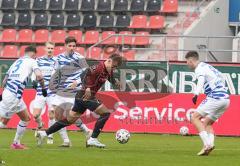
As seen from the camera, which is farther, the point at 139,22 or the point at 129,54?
the point at 139,22

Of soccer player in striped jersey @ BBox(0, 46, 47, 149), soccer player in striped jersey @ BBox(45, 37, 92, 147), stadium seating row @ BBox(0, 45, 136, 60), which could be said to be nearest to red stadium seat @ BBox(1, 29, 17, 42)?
stadium seating row @ BBox(0, 45, 136, 60)

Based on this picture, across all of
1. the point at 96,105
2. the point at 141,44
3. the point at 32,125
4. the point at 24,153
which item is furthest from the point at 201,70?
the point at 141,44

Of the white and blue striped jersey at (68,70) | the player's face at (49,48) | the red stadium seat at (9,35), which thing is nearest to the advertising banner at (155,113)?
the player's face at (49,48)

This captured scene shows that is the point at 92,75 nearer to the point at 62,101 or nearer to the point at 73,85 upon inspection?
the point at 73,85

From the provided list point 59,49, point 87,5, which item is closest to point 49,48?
point 59,49

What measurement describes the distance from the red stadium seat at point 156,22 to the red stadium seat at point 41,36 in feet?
15.4

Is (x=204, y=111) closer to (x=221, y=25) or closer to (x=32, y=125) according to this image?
(x=32, y=125)

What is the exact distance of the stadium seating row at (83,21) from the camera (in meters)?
32.6

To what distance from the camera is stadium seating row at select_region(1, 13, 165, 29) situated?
3259cm

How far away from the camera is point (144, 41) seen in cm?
3103

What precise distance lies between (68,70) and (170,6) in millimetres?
16004

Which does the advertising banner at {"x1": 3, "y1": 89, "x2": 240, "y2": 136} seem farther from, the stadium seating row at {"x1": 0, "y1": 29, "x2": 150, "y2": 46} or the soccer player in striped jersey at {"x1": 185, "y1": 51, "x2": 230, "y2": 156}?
the stadium seating row at {"x1": 0, "y1": 29, "x2": 150, "y2": 46}

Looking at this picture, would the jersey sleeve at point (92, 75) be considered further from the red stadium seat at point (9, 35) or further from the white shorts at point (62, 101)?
the red stadium seat at point (9, 35)

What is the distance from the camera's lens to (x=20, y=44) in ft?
113
